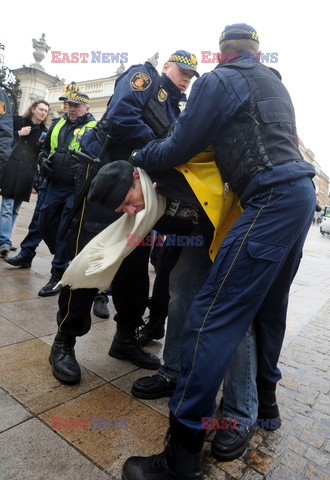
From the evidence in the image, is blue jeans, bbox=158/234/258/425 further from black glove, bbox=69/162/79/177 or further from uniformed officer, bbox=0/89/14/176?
uniformed officer, bbox=0/89/14/176

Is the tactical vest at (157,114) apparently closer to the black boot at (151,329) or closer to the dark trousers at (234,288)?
the dark trousers at (234,288)

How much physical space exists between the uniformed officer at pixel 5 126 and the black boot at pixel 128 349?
2.60m

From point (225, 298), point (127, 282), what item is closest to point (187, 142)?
point (225, 298)

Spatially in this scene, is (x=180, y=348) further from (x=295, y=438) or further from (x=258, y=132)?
(x=258, y=132)

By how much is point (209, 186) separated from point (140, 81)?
0.98 meters

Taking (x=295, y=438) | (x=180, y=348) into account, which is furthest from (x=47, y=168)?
(x=295, y=438)

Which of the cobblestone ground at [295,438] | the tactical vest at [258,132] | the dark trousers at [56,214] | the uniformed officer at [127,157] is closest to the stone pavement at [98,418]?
the cobblestone ground at [295,438]

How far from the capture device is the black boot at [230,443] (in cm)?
175

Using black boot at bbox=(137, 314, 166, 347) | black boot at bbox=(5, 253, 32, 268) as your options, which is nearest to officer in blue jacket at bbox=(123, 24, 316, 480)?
black boot at bbox=(137, 314, 166, 347)

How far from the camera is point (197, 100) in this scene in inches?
59.9

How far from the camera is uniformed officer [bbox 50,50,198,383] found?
85.4 inches

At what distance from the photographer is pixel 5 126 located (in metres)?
4.02

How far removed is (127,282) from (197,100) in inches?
52.6

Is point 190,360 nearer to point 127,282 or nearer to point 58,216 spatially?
point 127,282
